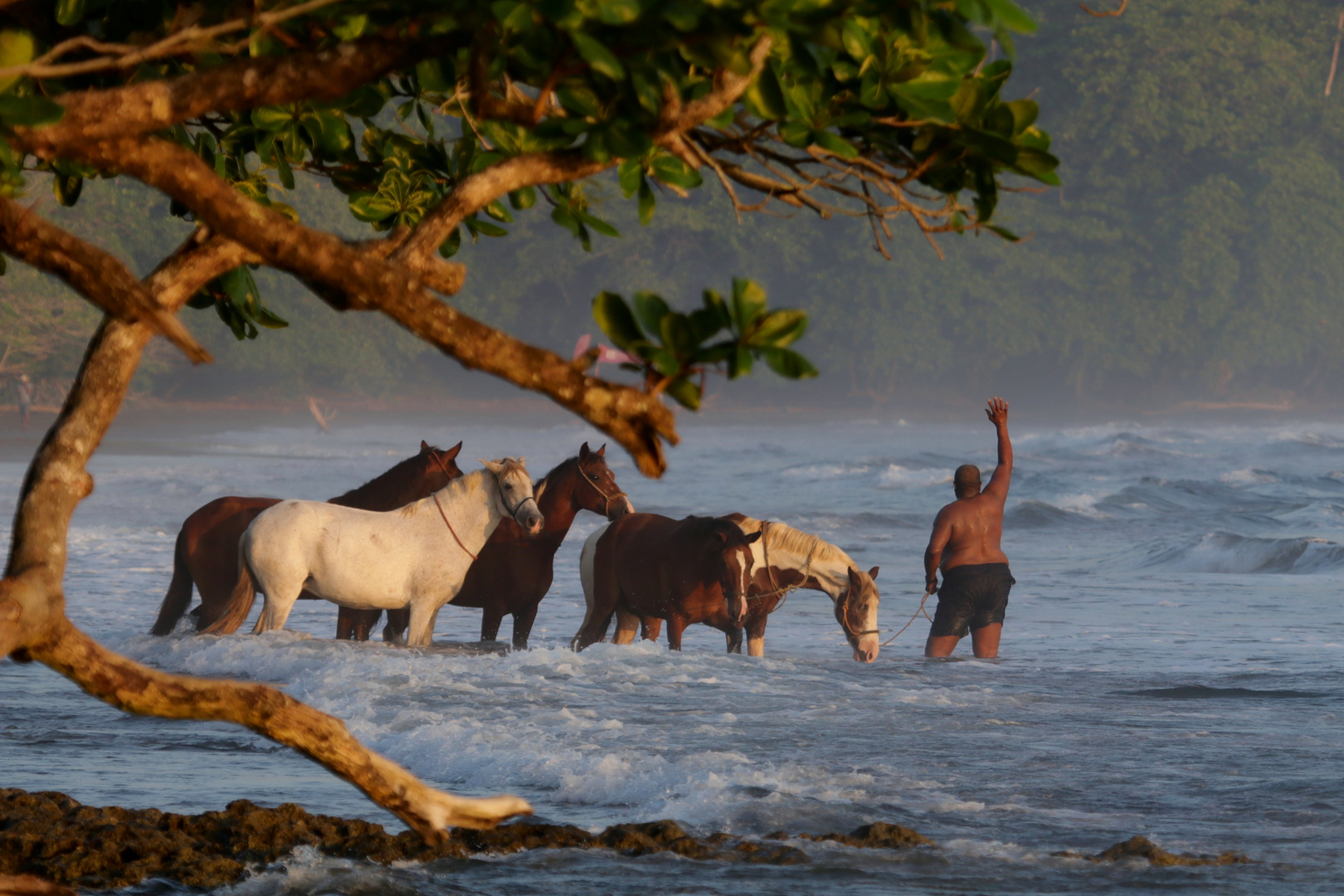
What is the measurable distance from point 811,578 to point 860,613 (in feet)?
1.45

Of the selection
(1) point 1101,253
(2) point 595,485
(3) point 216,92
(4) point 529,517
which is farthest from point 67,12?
(1) point 1101,253

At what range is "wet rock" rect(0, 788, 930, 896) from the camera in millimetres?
5441

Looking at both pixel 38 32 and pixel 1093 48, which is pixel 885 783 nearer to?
pixel 38 32

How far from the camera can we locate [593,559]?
1179cm

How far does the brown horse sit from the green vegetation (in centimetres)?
5705

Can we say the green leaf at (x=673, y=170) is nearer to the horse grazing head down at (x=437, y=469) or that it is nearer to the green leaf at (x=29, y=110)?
the green leaf at (x=29, y=110)

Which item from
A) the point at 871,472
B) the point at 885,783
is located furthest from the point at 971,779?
the point at 871,472

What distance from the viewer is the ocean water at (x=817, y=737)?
6.06 m

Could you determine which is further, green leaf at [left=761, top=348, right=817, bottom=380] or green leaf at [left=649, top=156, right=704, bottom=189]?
green leaf at [left=649, top=156, right=704, bottom=189]

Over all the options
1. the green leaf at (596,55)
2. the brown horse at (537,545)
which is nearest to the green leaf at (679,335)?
the green leaf at (596,55)

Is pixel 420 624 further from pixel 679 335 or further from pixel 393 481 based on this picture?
pixel 679 335

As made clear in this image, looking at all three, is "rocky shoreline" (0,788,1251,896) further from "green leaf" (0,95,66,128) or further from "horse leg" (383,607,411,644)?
"horse leg" (383,607,411,644)

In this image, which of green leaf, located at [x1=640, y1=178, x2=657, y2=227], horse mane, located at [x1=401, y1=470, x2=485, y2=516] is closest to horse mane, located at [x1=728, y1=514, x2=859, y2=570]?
horse mane, located at [x1=401, y1=470, x2=485, y2=516]

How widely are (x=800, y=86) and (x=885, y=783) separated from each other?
469 centimetres
